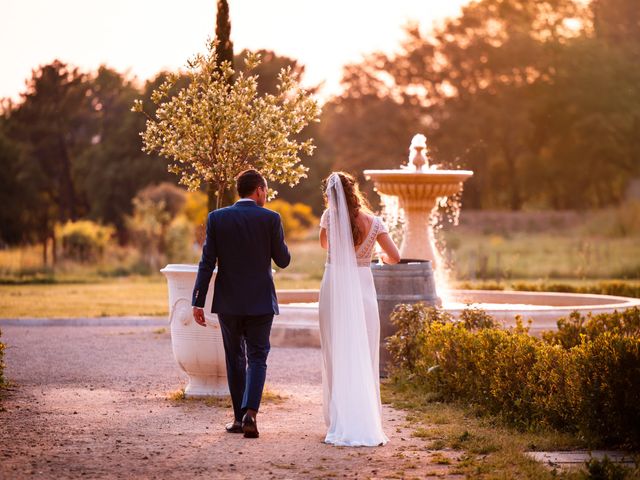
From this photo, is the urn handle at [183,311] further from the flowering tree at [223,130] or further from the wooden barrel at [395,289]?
the wooden barrel at [395,289]

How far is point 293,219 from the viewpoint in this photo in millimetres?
43562

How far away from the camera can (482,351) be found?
27.7 feet

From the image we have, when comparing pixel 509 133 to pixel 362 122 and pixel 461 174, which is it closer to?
pixel 362 122

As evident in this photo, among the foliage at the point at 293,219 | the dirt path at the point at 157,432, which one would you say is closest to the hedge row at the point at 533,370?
the dirt path at the point at 157,432

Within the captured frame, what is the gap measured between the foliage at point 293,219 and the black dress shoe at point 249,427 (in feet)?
98.9

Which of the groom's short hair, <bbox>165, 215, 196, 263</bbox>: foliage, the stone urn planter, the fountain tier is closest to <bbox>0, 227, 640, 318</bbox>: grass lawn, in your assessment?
<bbox>165, 215, 196, 263</bbox>: foliage

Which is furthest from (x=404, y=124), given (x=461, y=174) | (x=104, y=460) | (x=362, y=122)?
(x=104, y=460)

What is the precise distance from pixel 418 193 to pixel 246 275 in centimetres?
783

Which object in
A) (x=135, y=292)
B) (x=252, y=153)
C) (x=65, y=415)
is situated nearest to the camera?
(x=65, y=415)

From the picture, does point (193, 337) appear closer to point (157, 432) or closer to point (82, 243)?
point (157, 432)

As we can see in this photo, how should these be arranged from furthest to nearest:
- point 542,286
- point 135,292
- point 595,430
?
point 135,292
point 542,286
point 595,430

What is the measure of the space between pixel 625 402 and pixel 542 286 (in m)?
11.7

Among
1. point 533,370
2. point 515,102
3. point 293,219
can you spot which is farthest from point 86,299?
point 515,102

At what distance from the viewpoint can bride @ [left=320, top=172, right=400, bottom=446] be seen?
7.59m
